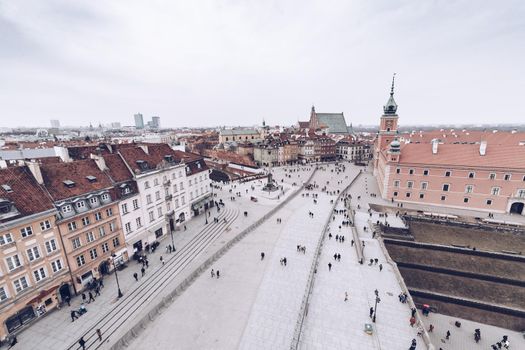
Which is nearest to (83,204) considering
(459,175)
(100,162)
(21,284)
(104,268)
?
(100,162)

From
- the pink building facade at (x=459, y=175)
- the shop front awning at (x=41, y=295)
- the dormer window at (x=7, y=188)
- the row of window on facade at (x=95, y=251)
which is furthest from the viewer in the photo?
the pink building facade at (x=459, y=175)

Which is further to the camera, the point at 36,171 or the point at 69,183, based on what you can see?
the point at 69,183

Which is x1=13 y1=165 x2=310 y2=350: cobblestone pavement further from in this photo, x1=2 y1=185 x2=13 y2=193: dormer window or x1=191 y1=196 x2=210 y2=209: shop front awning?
x1=2 y1=185 x2=13 y2=193: dormer window

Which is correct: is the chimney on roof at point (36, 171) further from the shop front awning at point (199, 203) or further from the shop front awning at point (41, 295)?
the shop front awning at point (199, 203)

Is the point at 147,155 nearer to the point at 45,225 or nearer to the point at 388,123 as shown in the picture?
the point at 45,225

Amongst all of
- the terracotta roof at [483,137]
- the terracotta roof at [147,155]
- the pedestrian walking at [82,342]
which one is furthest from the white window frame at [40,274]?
the terracotta roof at [483,137]

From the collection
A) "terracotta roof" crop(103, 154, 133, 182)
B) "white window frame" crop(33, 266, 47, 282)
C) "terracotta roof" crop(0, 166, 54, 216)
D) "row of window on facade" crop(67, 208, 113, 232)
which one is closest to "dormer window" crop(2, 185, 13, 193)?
"terracotta roof" crop(0, 166, 54, 216)

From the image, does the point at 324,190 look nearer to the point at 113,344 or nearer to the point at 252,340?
the point at 252,340
